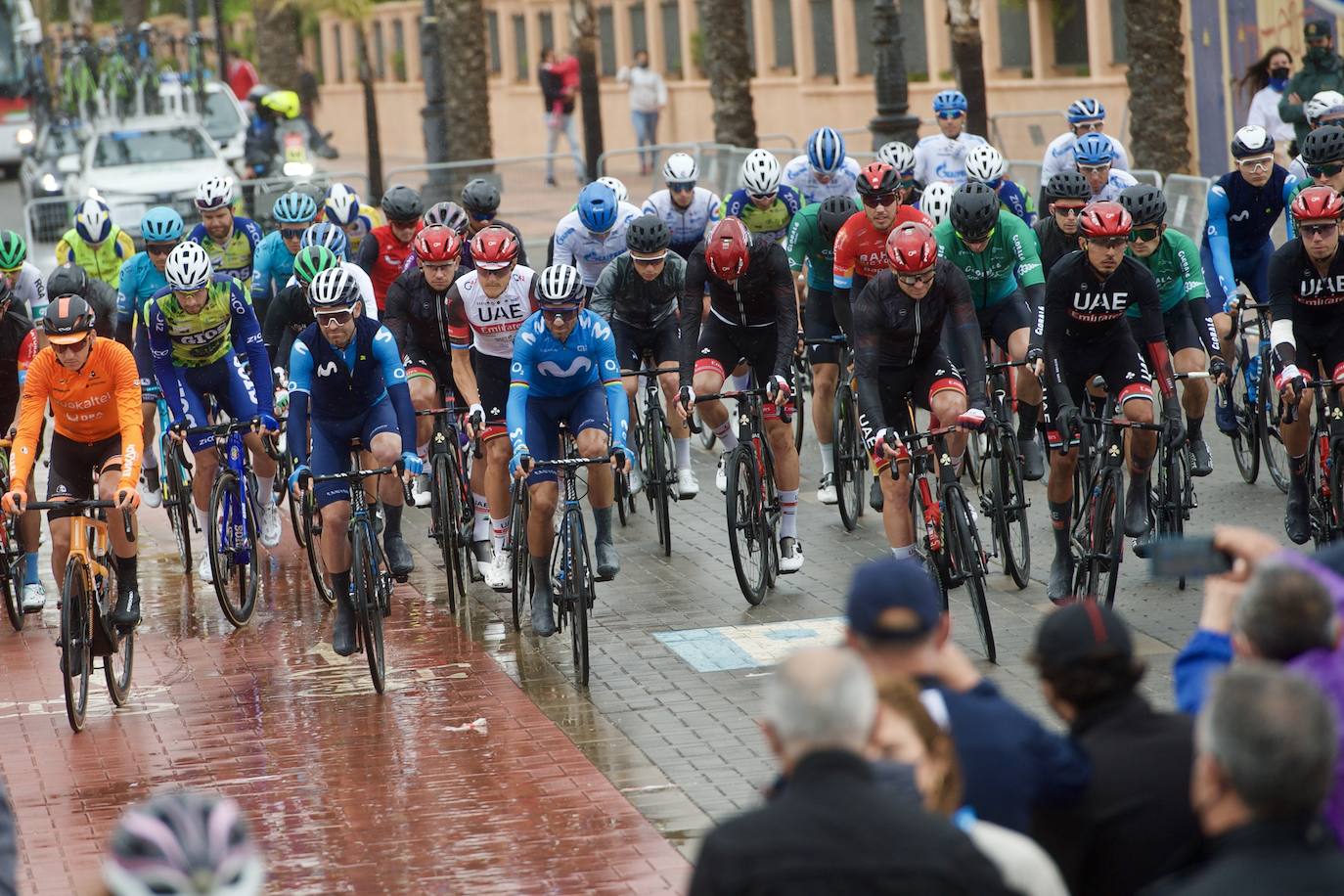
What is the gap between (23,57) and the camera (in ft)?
139

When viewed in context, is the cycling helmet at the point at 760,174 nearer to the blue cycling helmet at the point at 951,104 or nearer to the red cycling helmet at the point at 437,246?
the red cycling helmet at the point at 437,246

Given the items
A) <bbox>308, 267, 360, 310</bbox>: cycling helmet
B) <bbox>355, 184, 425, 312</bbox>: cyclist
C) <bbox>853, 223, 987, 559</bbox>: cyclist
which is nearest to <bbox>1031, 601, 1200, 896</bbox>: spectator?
<bbox>853, 223, 987, 559</bbox>: cyclist

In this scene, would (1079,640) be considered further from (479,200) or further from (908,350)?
(479,200)

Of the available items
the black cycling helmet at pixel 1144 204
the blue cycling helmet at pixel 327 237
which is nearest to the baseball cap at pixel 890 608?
the black cycling helmet at pixel 1144 204

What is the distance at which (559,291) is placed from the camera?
10602 mm

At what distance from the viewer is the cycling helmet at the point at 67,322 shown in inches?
406

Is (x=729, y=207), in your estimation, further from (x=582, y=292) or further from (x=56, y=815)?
(x=56, y=815)

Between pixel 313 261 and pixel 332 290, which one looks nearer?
pixel 332 290

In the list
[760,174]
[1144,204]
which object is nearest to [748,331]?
[760,174]

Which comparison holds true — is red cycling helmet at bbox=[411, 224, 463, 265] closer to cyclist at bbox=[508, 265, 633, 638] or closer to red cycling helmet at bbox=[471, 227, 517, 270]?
red cycling helmet at bbox=[471, 227, 517, 270]

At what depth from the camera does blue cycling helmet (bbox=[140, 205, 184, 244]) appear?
13.8 meters

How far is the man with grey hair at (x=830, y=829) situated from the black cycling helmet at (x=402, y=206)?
34.7ft

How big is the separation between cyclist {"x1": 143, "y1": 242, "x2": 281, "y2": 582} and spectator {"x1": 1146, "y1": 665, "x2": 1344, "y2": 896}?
8675 mm

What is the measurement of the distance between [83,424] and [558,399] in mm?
2360
